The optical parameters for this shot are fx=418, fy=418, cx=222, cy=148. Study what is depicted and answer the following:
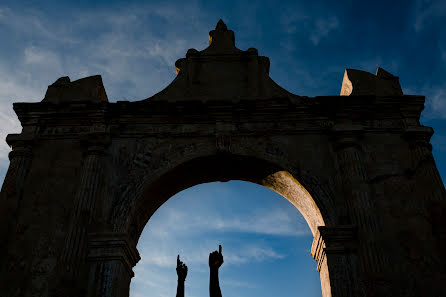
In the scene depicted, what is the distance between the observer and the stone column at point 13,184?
7902 mm

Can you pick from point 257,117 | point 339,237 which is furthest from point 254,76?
point 339,237

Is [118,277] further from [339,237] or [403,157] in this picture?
[403,157]

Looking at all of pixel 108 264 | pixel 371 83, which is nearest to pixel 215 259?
pixel 108 264

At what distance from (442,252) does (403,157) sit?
205 centimetres

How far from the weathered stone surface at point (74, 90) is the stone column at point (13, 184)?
1214 millimetres

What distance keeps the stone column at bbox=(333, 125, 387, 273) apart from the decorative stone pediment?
1926mm

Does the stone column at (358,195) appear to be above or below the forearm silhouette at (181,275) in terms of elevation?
above

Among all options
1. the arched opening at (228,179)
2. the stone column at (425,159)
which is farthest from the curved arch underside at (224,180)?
the stone column at (425,159)

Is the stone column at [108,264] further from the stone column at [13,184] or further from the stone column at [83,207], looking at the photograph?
the stone column at [13,184]

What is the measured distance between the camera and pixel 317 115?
915 cm

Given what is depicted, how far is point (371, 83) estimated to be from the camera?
9.84 metres

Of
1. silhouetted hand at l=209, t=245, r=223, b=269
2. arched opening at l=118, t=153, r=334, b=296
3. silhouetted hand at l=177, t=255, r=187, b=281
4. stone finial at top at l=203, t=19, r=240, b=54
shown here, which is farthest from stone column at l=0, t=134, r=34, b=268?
stone finial at top at l=203, t=19, r=240, b=54

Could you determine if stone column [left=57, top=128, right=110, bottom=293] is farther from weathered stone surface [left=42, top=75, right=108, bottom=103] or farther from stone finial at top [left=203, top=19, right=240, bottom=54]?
stone finial at top [left=203, top=19, right=240, bottom=54]

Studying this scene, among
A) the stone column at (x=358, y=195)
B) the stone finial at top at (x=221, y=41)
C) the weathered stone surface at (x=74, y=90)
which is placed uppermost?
the stone finial at top at (x=221, y=41)
